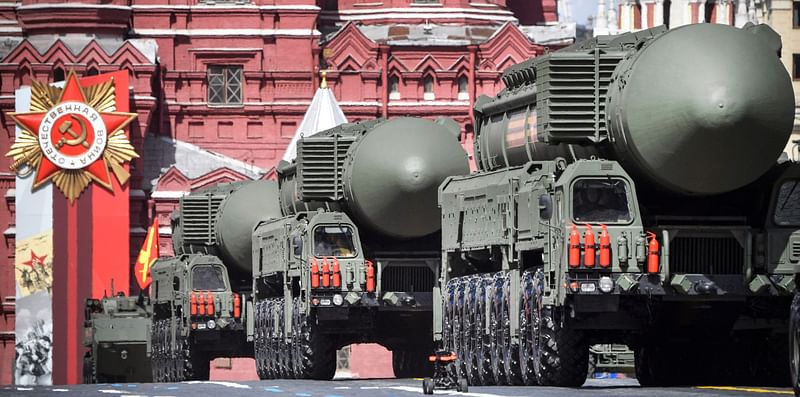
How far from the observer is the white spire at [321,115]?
9025cm

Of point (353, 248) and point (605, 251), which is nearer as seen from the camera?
point (605, 251)

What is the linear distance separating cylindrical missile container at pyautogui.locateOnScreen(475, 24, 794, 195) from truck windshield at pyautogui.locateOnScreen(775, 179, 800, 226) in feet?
2.54

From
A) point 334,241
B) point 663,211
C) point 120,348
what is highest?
point 663,211

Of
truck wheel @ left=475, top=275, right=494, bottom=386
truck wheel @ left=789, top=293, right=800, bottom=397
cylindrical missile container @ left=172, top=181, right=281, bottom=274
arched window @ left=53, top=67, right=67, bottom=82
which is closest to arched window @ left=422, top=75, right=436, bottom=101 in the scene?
arched window @ left=53, top=67, right=67, bottom=82

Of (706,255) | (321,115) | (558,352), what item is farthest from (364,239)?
(321,115)

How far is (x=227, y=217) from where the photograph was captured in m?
59.1

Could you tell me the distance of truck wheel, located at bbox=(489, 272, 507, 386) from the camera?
36.0 metres

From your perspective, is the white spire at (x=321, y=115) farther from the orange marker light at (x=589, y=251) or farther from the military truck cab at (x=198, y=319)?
the orange marker light at (x=589, y=251)

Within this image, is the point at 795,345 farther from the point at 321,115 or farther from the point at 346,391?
the point at 321,115

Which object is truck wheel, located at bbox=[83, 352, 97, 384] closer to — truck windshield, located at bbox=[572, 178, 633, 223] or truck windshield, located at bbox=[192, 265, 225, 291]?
truck windshield, located at bbox=[192, 265, 225, 291]

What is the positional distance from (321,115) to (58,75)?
10.7 meters

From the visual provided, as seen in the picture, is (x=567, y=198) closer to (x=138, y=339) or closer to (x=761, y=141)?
(x=761, y=141)

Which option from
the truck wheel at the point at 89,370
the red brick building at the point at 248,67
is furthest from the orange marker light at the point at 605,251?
the red brick building at the point at 248,67

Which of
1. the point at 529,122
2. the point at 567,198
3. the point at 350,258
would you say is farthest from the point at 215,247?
the point at 567,198
